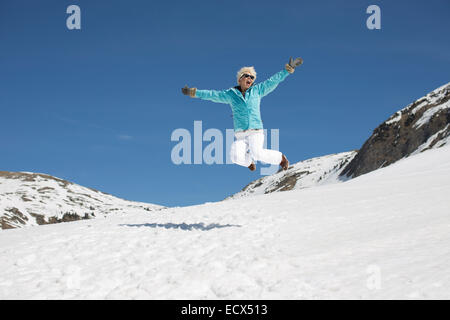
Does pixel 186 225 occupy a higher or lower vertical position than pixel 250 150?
lower

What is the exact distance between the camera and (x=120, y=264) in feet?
21.1

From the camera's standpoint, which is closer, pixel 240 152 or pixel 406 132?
pixel 240 152

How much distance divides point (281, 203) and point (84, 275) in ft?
25.9

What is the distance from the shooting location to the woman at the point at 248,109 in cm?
906

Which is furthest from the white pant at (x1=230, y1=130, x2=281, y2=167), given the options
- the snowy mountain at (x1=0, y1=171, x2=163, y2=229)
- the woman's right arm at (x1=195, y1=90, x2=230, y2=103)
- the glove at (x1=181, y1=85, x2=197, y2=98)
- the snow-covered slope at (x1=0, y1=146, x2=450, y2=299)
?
the snowy mountain at (x1=0, y1=171, x2=163, y2=229)

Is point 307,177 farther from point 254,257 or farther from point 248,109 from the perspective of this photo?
point 254,257

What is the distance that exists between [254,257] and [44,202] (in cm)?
12366

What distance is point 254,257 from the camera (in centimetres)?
631

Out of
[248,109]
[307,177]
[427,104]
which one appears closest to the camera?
[248,109]

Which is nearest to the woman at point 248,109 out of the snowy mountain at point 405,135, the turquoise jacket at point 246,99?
the turquoise jacket at point 246,99

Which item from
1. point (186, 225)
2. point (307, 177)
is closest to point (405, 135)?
point (307, 177)

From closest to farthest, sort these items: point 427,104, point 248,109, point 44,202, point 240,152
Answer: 1. point 240,152
2. point 248,109
3. point 427,104
4. point 44,202

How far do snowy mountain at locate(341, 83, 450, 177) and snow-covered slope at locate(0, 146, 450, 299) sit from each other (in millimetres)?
55522
